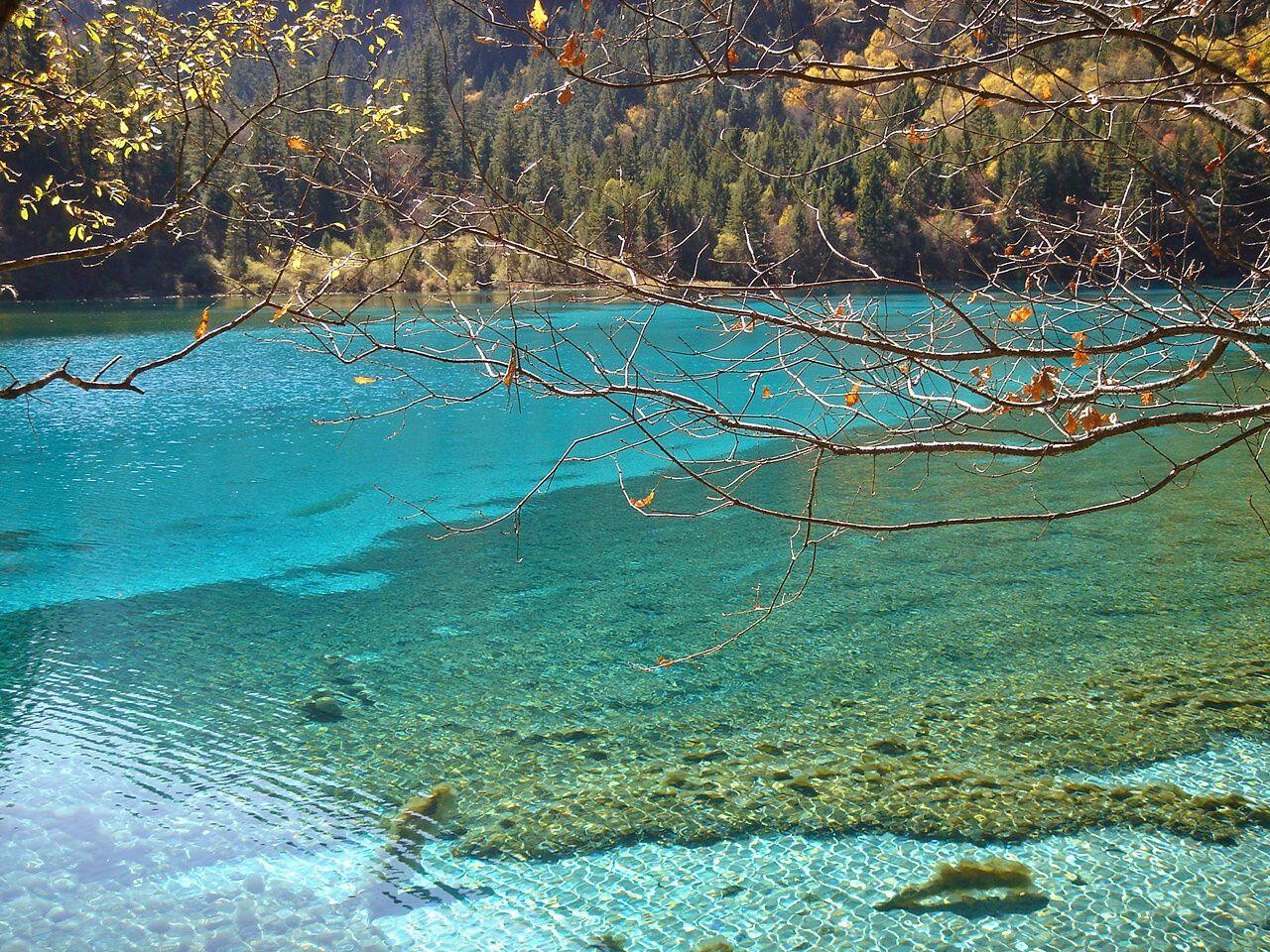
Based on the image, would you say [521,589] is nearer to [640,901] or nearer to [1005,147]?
[640,901]

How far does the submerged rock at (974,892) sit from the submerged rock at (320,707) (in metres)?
4.01

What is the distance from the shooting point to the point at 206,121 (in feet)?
13.2

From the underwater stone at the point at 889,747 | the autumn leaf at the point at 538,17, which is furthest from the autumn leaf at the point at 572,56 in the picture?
the underwater stone at the point at 889,747

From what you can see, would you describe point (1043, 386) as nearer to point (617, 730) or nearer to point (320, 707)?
point (617, 730)

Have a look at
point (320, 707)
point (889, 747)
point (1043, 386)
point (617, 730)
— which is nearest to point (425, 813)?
point (617, 730)

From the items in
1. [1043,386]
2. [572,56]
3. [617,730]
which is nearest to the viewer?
[572,56]

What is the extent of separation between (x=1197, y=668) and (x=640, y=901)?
4.81 m

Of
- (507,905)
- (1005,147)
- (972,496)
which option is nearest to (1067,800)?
(507,905)

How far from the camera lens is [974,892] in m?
5.05

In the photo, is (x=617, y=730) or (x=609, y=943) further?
(x=617, y=730)

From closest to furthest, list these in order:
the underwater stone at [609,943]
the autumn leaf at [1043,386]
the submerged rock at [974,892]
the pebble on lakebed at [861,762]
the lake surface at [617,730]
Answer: the autumn leaf at [1043,386], the underwater stone at [609,943], the submerged rock at [974,892], the lake surface at [617,730], the pebble on lakebed at [861,762]

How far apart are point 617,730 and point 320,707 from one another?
218 cm

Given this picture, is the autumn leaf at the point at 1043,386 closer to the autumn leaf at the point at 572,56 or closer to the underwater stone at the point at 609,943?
the autumn leaf at the point at 572,56

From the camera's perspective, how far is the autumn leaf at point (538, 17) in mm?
2756
